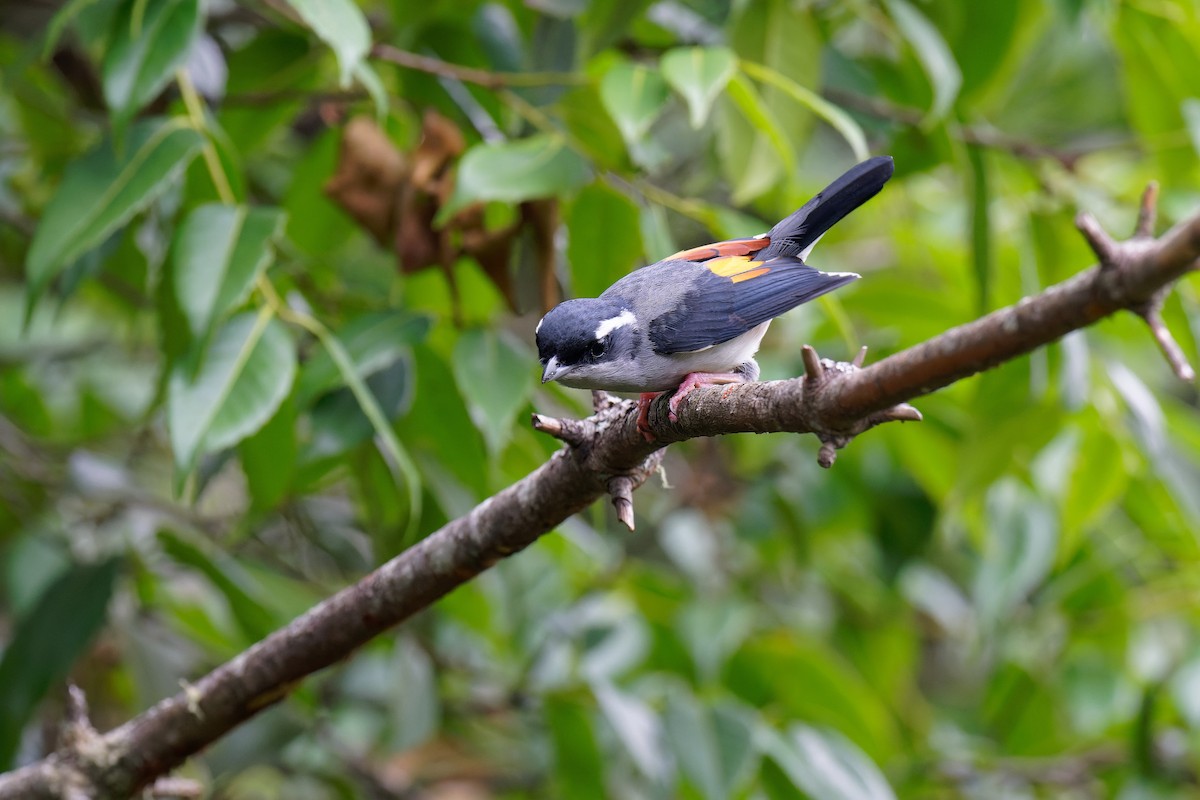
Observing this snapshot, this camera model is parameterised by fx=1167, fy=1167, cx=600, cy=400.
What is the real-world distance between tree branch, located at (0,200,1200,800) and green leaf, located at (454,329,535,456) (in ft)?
1.00

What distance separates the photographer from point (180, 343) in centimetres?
236

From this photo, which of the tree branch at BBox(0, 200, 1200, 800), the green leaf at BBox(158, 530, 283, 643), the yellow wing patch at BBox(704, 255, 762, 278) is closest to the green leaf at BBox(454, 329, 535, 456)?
the tree branch at BBox(0, 200, 1200, 800)

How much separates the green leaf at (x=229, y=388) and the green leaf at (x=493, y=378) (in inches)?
13.8

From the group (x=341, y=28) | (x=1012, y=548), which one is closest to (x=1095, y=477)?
(x=1012, y=548)

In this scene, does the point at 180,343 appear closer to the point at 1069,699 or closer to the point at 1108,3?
the point at 1108,3

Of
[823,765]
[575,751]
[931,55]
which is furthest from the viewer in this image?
[575,751]

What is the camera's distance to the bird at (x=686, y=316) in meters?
1.82

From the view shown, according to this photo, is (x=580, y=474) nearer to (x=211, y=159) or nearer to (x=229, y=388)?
(x=229, y=388)

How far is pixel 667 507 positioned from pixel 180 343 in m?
2.87

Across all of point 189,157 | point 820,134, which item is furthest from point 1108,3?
point 189,157

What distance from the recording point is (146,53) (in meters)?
2.37

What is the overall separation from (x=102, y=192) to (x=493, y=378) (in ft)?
2.96

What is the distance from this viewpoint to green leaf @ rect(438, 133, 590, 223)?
7.50 feet

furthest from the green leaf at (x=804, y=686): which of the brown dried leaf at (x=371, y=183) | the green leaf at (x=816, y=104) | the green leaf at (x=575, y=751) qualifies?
the brown dried leaf at (x=371, y=183)
